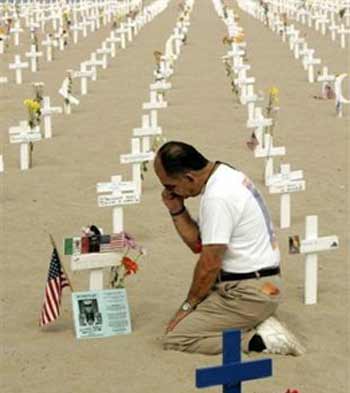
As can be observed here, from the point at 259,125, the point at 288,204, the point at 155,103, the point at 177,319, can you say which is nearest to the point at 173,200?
the point at 177,319

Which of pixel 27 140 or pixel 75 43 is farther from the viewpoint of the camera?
pixel 75 43

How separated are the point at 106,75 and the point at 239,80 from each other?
4.54 meters

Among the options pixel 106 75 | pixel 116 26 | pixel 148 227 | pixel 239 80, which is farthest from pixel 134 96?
pixel 116 26

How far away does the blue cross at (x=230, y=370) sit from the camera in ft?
12.8

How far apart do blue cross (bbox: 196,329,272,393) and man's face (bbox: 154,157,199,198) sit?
1310mm

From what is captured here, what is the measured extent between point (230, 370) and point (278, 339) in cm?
130

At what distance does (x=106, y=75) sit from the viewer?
60.3ft

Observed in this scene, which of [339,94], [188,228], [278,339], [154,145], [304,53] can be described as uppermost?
[304,53]

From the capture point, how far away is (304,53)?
18.0 meters

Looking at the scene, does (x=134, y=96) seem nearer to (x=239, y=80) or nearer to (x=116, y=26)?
(x=239, y=80)

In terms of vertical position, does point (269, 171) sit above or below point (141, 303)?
above

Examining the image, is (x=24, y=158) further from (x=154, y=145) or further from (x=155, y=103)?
(x=155, y=103)

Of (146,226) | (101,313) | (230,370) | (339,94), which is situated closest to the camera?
(230,370)

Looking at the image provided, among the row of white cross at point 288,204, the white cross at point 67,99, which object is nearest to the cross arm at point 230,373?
the row of white cross at point 288,204
